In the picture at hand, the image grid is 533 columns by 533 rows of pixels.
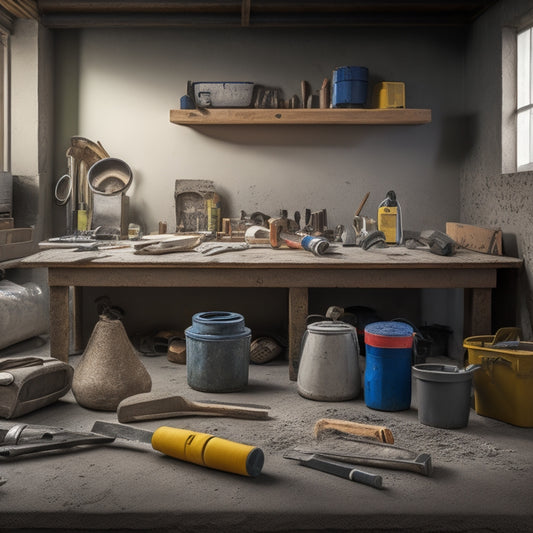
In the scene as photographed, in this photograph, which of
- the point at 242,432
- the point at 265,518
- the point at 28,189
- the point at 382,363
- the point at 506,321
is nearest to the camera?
the point at 265,518

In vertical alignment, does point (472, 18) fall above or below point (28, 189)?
above

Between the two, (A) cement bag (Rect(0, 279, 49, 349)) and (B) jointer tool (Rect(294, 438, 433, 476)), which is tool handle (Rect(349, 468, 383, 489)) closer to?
(B) jointer tool (Rect(294, 438, 433, 476))

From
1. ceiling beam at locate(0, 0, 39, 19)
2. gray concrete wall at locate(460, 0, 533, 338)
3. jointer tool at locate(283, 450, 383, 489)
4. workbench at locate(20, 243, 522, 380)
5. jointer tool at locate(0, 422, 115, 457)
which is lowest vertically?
jointer tool at locate(283, 450, 383, 489)

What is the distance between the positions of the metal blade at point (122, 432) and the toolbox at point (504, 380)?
67.5 inches

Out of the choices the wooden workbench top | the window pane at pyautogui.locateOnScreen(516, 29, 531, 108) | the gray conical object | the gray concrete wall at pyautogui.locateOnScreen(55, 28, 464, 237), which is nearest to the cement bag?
the wooden workbench top

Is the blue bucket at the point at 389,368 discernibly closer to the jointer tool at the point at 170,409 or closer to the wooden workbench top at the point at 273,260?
the wooden workbench top at the point at 273,260

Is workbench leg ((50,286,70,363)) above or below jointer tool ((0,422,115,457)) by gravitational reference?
above

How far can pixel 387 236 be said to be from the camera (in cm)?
493

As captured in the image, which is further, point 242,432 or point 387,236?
point 387,236

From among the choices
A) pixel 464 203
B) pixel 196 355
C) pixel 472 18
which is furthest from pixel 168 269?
pixel 472 18

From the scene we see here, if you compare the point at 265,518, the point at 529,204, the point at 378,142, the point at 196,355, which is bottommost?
the point at 265,518

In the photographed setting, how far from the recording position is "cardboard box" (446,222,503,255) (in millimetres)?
4281

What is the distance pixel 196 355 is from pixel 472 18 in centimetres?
344

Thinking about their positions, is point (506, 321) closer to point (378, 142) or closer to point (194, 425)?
point (378, 142)
